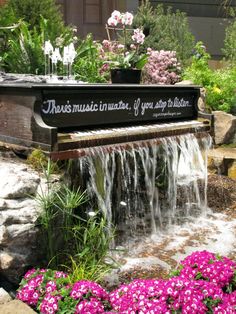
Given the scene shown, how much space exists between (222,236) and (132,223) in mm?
995

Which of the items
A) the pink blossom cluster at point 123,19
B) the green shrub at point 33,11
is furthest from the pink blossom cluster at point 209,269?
the green shrub at point 33,11

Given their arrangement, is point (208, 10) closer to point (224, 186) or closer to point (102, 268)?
point (224, 186)

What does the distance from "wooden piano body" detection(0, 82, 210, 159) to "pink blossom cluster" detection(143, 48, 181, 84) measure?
3.69 meters

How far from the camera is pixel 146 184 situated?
17.9ft

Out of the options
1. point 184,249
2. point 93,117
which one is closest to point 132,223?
point 184,249

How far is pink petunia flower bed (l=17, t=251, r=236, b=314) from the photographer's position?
275cm

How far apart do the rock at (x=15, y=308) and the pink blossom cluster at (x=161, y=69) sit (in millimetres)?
6746

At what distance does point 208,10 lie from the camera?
58.6 ft

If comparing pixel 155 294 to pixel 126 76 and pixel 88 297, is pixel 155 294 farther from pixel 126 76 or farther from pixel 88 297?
pixel 126 76

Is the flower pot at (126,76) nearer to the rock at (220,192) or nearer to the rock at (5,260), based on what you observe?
the rock at (220,192)

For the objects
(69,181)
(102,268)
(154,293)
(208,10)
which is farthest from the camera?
(208,10)

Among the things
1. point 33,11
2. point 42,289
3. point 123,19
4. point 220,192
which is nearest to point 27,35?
point 123,19

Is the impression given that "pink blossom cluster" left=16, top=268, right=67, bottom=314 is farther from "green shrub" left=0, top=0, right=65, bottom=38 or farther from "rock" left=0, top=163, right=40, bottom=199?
"green shrub" left=0, top=0, right=65, bottom=38

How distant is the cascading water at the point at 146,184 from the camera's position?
14.5 ft
